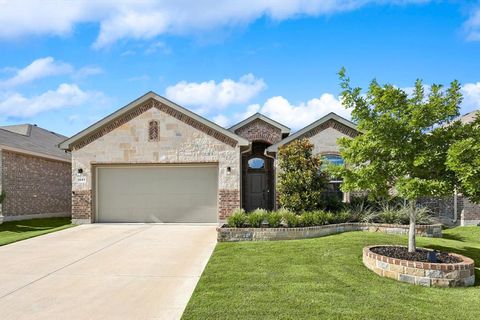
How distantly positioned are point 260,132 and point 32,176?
1201 centimetres

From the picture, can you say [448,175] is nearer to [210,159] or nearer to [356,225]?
[356,225]

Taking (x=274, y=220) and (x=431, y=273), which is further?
(x=274, y=220)

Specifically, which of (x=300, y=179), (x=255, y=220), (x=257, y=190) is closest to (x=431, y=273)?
(x=255, y=220)

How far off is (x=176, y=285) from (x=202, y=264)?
1513mm

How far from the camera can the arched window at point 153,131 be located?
1488 centimetres

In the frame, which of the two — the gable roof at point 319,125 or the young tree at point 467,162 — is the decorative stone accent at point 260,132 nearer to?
the gable roof at point 319,125

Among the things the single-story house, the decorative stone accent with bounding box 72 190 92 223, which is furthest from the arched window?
the decorative stone accent with bounding box 72 190 92 223

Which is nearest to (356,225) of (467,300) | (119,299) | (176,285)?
(467,300)

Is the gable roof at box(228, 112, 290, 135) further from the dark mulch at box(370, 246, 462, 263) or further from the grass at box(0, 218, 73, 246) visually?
the dark mulch at box(370, 246, 462, 263)

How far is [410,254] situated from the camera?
775 centimetres

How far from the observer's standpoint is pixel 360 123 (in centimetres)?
794

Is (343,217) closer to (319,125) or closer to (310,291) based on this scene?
(319,125)

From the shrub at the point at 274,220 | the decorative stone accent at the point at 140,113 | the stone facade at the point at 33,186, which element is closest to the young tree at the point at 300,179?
the shrub at the point at 274,220

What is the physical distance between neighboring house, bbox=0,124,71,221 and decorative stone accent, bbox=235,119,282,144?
32.5 feet
